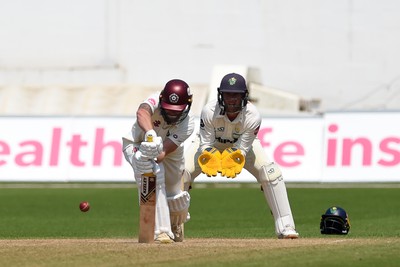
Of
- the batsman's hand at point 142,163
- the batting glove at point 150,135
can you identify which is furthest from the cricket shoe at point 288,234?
the batting glove at point 150,135

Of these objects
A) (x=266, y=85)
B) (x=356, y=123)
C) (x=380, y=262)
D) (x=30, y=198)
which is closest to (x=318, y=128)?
(x=356, y=123)

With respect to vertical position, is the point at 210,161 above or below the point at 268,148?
above

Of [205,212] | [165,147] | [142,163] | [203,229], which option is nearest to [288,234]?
[165,147]

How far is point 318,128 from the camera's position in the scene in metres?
25.6

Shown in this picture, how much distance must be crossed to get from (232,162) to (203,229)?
3470 mm

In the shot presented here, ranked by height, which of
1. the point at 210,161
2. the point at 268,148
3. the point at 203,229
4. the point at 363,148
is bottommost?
the point at 268,148

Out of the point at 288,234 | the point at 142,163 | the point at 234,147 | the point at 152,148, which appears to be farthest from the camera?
the point at 288,234

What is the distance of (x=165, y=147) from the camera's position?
1341 cm

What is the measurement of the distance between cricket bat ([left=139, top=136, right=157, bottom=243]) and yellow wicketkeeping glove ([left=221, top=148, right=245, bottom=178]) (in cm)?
102

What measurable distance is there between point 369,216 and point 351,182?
6103 mm

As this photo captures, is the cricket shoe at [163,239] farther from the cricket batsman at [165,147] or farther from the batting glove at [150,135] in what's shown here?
the batting glove at [150,135]

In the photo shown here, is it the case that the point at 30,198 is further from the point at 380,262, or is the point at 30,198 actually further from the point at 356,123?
the point at 380,262

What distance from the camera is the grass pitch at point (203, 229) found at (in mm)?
11516

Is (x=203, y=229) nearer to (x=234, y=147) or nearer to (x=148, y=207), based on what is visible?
(x=234, y=147)
